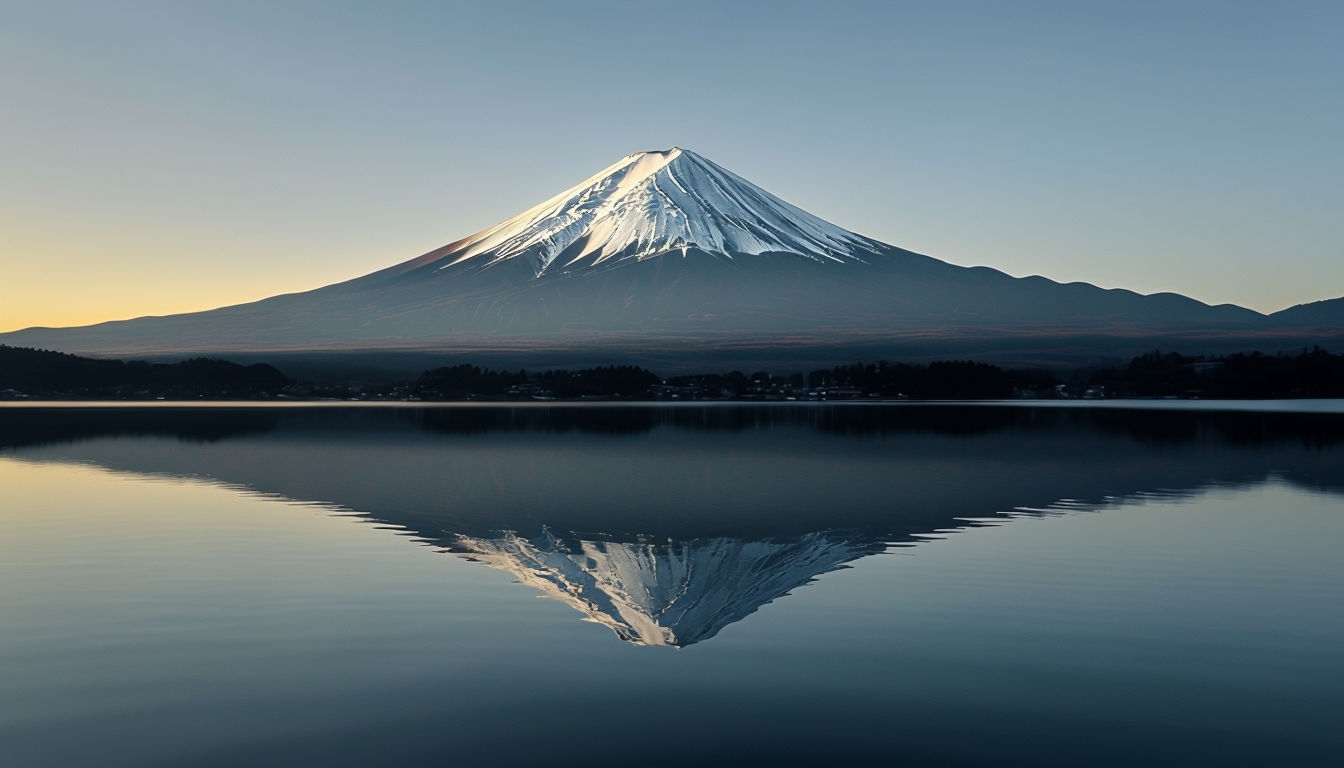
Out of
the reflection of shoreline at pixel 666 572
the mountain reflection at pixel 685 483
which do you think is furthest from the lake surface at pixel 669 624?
the mountain reflection at pixel 685 483

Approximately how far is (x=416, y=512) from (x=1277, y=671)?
22811 millimetres

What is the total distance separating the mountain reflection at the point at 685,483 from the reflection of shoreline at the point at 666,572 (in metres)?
0.06

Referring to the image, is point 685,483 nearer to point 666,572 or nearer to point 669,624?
point 666,572

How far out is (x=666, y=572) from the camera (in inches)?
834

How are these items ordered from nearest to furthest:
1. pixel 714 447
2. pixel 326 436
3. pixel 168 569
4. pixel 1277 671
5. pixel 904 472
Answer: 1. pixel 1277 671
2. pixel 168 569
3. pixel 904 472
4. pixel 714 447
5. pixel 326 436

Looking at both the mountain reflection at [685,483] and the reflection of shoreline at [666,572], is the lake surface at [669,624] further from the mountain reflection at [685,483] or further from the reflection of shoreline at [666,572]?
the mountain reflection at [685,483]

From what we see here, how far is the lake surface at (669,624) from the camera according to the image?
1109 centimetres

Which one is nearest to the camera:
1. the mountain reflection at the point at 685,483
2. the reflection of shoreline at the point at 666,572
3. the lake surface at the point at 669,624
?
the lake surface at the point at 669,624

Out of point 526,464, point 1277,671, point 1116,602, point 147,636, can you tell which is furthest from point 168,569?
point 526,464

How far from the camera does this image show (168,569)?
21.2 m

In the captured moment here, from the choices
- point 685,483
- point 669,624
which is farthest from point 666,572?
point 685,483

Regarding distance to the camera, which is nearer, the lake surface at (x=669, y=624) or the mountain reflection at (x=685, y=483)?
the lake surface at (x=669, y=624)

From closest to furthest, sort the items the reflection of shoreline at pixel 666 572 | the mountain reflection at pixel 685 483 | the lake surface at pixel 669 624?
the lake surface at pixel 669 624
the reflection of shoreline at pixel 666 572
the mountain reflection at pixel 685 483

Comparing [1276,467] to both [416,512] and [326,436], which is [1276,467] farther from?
[326,436]
